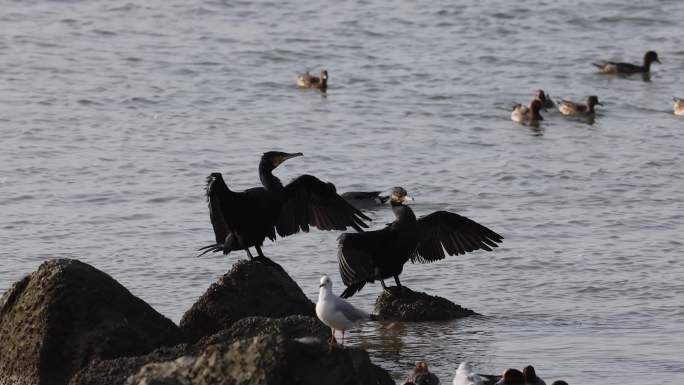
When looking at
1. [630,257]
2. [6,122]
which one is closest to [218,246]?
[630,257]

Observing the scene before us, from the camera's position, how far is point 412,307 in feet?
35.1

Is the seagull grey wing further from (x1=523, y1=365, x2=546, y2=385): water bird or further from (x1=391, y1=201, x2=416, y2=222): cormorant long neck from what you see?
(x1=391, y1=201, x2=416, y2=222): cormorant long neck

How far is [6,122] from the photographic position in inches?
731

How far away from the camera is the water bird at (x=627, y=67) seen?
78.6 ft

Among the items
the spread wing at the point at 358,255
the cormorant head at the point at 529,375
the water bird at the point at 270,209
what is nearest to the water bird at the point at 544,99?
the water bird at the point at 270,209

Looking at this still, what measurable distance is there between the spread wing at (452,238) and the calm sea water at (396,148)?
1.88 feet

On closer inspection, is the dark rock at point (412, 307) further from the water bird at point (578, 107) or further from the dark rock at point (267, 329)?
the water bird at point (578, 107)

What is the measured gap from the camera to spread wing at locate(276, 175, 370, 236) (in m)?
10.8

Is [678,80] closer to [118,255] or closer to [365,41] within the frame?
[365,41]

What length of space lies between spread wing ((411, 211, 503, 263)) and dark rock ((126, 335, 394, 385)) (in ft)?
13.2

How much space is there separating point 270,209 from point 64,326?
8.00 ft

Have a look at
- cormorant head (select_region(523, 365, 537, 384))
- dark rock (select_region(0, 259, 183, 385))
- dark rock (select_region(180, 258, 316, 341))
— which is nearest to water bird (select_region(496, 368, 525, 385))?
cormorant head (select_region(523, 365, 537, 384))

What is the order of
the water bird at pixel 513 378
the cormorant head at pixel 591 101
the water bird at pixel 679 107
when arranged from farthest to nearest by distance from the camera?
the cormorant head at pixel 591 101
the water bird at pixel 679 107
the water bird at pixel 513 378

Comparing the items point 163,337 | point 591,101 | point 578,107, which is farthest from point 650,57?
point 163,337
